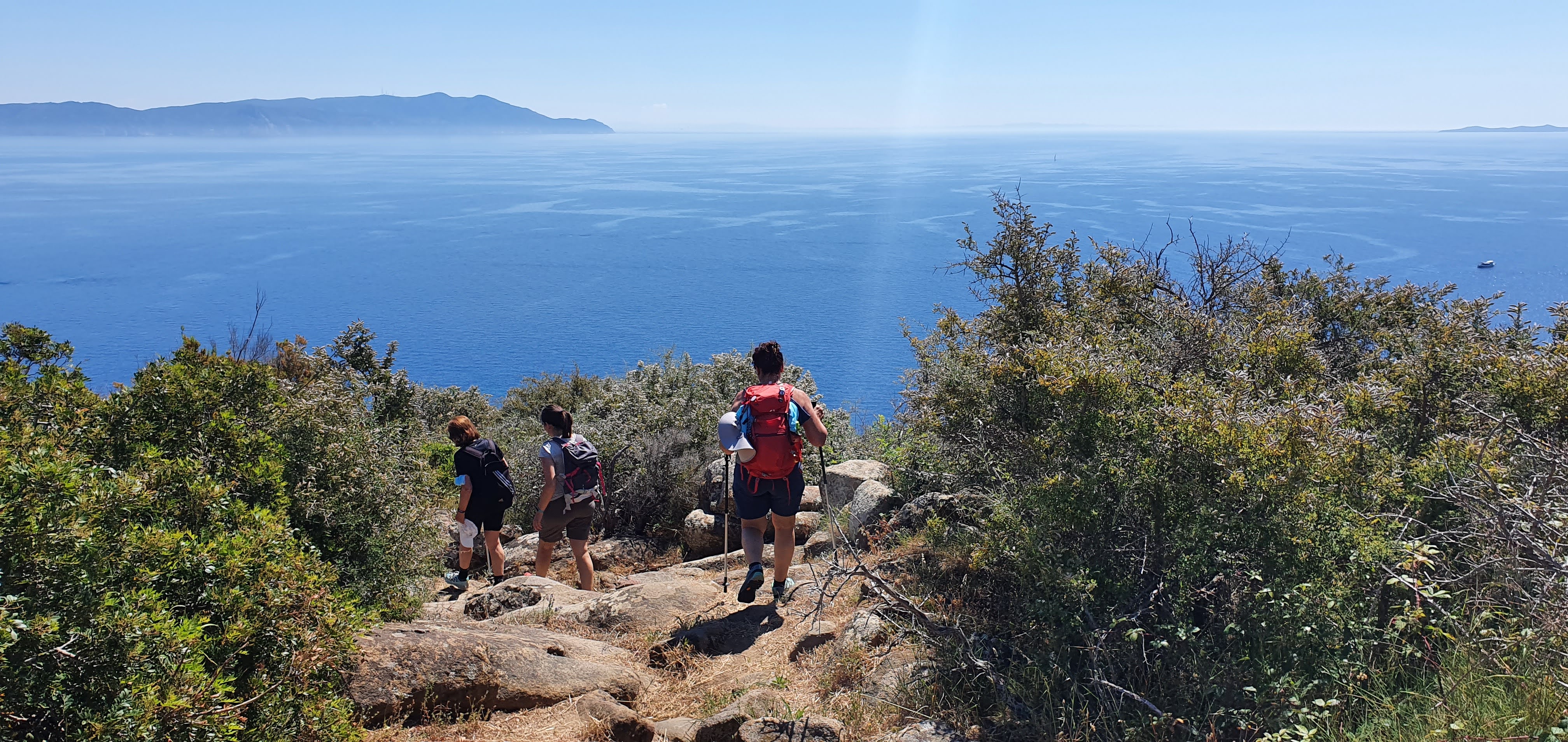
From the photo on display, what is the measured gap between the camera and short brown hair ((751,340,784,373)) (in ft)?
18.9

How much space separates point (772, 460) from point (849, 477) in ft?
13.0

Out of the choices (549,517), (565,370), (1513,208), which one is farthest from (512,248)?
(1513,208)

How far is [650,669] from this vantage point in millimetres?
5293

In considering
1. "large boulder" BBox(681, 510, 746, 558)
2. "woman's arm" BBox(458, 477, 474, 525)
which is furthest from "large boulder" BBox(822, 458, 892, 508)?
"woman's arm" BBox(458, 477, 474, 525)

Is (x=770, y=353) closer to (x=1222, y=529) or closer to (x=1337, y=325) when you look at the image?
(x=1222, y=529)

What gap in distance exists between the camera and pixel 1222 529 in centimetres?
395

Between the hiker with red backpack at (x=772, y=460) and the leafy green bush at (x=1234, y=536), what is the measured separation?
41.8 inches

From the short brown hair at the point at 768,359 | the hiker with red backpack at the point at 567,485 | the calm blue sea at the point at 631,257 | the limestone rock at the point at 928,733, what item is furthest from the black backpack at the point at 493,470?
the calm blue sea at the point at 631,257

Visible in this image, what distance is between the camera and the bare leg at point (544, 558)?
25.6ft

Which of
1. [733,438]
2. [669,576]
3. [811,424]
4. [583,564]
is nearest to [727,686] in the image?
[733,438]

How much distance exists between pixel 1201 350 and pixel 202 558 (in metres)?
6.47

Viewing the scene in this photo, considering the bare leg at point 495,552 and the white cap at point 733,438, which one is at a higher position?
the white cap at point 733,438

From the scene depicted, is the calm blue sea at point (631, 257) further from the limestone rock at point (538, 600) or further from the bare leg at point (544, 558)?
the limestone rock at point (538, 600)

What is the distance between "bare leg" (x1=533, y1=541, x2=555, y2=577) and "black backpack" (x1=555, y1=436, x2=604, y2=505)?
0.83m
